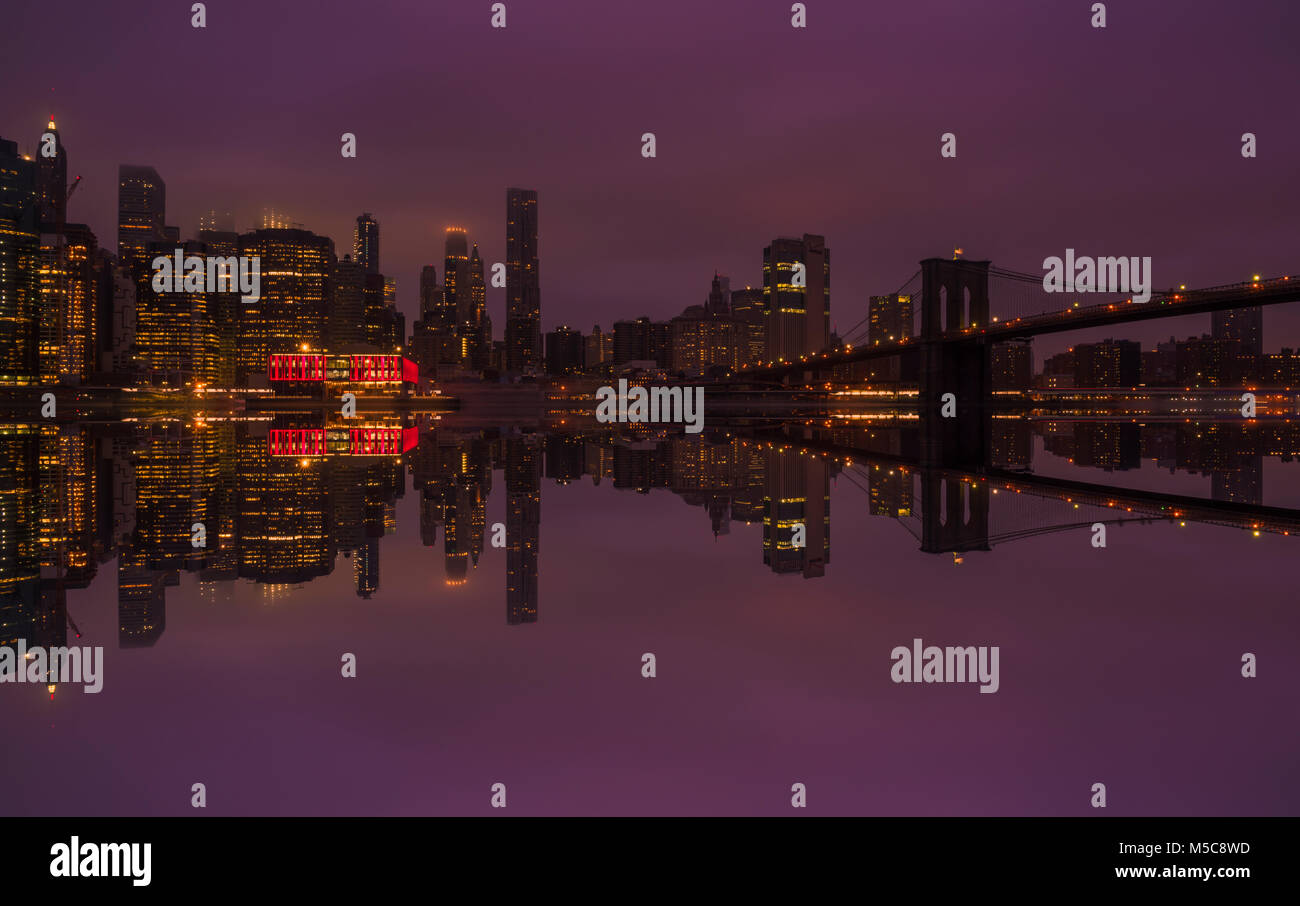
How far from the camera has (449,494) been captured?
16.6 metres

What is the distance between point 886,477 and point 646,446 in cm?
1430

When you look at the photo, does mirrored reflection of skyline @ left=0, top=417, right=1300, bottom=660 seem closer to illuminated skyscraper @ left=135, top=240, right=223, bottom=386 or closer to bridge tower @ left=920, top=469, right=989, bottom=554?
bridge tower @ left=920, top=469, right=989, bottom=554

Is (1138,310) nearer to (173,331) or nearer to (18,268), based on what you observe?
(18,268)

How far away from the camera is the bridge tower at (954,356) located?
153 ft

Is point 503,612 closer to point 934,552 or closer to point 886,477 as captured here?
point 934,552

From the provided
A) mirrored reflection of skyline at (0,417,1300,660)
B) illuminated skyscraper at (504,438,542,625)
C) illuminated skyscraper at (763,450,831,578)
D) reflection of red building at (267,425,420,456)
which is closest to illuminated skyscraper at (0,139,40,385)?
reflection of red building at (267,425,420,456)

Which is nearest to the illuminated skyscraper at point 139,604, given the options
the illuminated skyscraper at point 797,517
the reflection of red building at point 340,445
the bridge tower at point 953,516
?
the illuminated skyscraper at point 797,517

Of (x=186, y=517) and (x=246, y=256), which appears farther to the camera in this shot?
(x=246, y=256)

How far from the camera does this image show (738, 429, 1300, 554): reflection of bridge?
12.9m

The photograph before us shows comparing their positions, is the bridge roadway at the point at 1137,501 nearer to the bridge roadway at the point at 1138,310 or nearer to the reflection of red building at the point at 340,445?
the reflection of red building at the point at 340,445

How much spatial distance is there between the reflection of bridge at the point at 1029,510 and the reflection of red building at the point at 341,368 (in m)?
128

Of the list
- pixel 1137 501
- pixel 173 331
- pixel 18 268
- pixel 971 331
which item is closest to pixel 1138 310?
pixel 971 331
